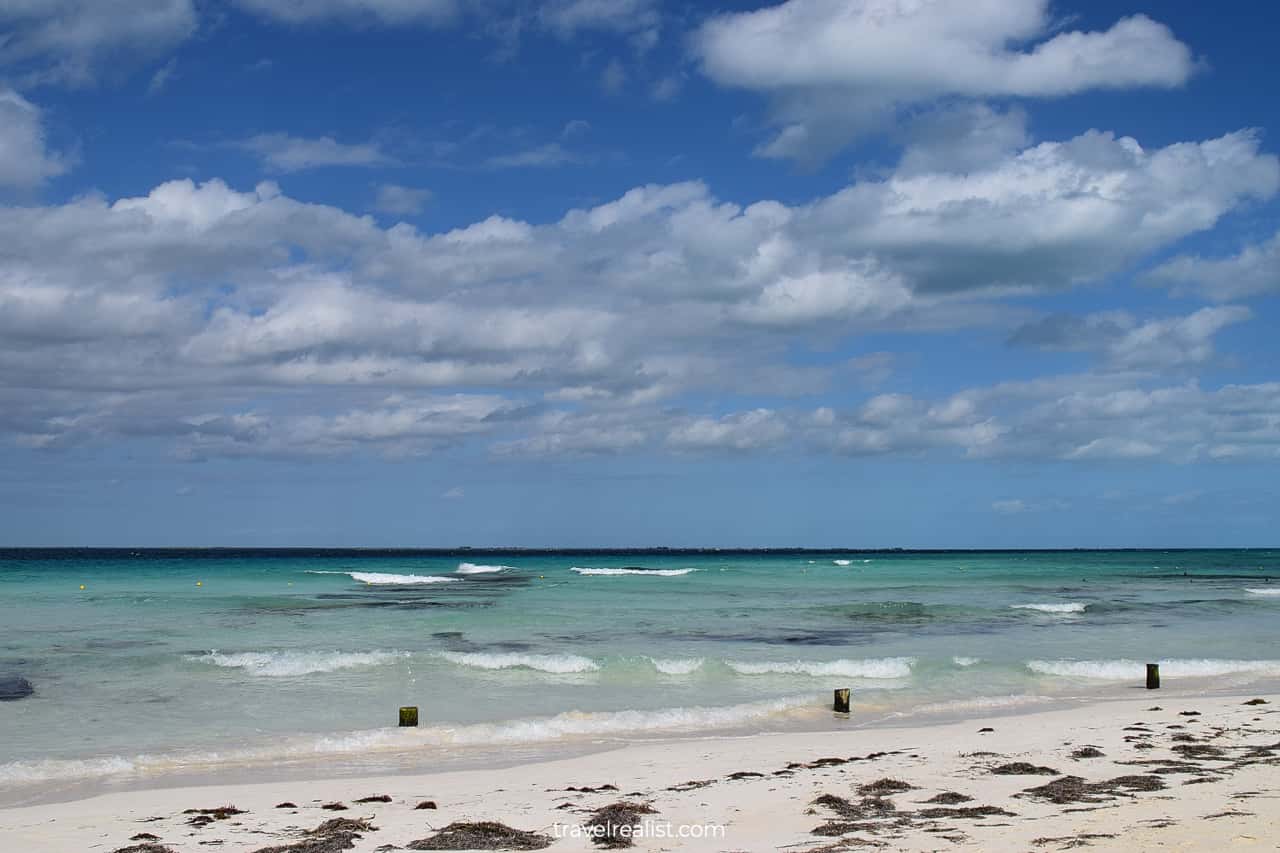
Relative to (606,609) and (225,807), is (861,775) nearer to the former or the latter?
(225,807)

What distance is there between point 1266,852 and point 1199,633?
27784 mm

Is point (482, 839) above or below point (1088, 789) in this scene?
below

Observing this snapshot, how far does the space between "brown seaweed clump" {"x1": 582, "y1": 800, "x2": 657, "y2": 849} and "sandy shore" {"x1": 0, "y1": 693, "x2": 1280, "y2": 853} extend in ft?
0.21

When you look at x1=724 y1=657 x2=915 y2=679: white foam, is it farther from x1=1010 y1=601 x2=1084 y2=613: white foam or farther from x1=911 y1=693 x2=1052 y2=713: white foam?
x1=1010 y1=601 x2=1084 y2=613: white foam

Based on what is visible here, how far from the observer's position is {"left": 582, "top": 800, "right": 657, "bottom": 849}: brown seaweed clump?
32.2 ft

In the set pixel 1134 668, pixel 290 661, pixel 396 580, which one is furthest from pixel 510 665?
pixel 396 580

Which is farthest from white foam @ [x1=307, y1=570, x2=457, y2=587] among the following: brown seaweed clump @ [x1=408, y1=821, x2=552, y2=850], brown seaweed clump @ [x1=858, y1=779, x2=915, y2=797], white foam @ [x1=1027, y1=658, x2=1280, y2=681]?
brown seaweed clump @ [x1=408, y1=821, x2=552, y2=850]

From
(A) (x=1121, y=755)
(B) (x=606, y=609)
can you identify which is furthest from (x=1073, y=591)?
(A) (x=1121, y=755)

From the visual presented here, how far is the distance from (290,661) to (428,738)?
31.1 feet

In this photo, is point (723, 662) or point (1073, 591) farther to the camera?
point (1073, 591)

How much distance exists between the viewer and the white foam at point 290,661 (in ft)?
76.5

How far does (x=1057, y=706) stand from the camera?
1933 cm

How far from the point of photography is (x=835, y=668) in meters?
23.8

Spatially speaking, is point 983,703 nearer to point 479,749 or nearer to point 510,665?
point 479,749
